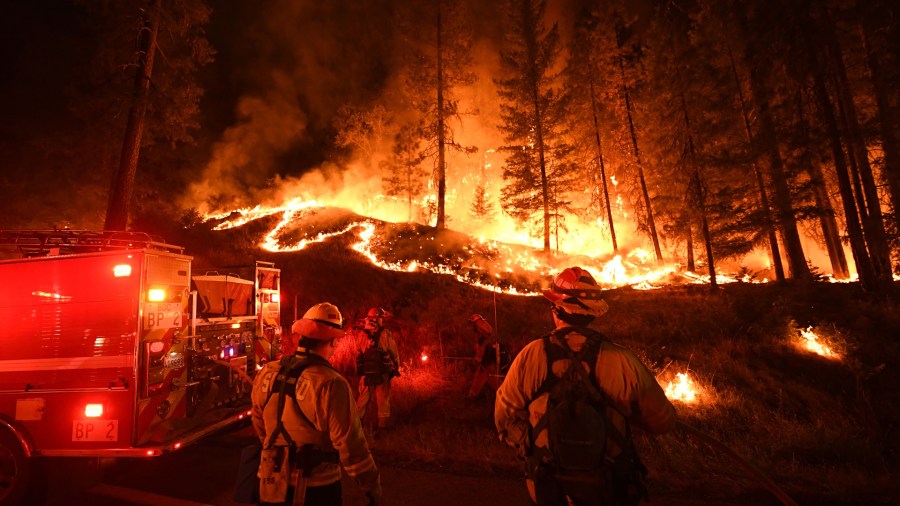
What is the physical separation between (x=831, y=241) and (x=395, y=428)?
65.6ft

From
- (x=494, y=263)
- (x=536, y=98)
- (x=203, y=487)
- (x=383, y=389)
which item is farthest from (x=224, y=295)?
(x=536, y=98)

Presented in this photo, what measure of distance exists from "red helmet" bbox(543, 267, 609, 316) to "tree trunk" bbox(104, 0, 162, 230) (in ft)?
38.7

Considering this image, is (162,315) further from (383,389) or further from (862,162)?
(862,162)

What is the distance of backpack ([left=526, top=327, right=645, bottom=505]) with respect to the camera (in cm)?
223

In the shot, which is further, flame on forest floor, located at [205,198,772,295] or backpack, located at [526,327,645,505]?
flame on forest floor, located at [205,198,772,295]

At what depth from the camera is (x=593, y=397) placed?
2381 millimetres

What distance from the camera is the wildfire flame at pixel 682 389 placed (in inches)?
321

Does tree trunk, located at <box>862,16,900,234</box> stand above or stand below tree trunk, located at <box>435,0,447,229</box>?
below

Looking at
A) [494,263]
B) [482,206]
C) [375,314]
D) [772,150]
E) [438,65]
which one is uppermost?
[438,65]

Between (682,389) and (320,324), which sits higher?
(320,324)

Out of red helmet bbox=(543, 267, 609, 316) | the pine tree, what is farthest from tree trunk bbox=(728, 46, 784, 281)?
the pine tree

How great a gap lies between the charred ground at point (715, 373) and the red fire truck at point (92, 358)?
9.15 ft

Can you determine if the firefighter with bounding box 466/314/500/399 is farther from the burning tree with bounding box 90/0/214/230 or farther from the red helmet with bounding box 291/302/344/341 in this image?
the burning tree with bounding box 90/0/214/230

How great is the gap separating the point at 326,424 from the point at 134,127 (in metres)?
12.3
